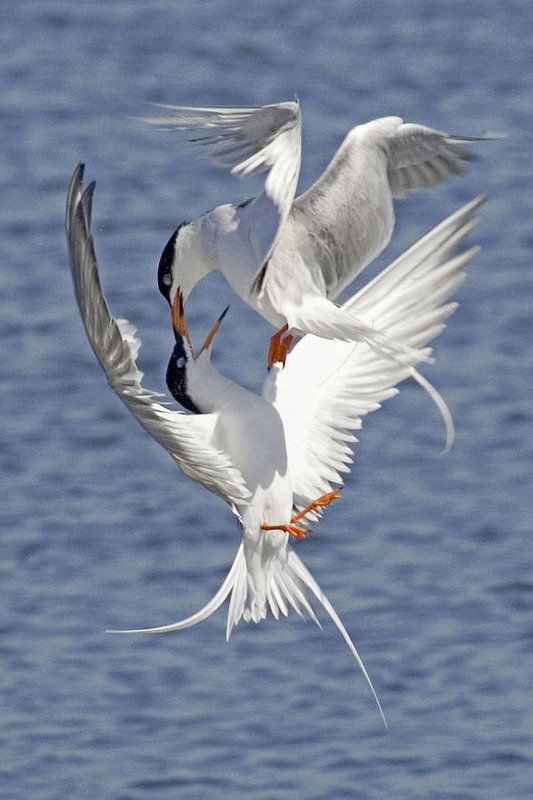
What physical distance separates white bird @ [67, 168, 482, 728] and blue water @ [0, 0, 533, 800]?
2.47m

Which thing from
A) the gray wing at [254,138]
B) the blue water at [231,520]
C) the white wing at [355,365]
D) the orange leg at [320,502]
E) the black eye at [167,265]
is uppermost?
the gray wing at [254,138]

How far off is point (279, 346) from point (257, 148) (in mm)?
538

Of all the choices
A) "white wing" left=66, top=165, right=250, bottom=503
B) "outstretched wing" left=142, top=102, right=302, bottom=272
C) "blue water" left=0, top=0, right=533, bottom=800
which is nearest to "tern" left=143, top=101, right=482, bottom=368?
"outstretched wing" left=142, top=102, right=302, bottom=272

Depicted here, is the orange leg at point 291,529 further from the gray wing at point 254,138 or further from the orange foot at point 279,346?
the gray wing at point 254,138

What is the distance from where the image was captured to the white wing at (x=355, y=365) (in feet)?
22.3

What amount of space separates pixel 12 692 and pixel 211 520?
161 cm

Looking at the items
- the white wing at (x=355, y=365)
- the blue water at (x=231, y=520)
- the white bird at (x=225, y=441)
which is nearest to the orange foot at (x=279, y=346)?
the white bird at (x=225, y=441)

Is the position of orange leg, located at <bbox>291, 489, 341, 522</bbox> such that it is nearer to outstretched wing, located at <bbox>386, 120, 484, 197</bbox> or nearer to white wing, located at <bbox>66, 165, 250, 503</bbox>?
white wing, located at <bbox>66, 165, 250, 503</bbox>

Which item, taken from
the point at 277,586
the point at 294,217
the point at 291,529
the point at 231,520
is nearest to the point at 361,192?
the point at 294,217

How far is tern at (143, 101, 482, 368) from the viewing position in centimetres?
609

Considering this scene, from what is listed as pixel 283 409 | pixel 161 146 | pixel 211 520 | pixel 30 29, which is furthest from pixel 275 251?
pixel 30 29

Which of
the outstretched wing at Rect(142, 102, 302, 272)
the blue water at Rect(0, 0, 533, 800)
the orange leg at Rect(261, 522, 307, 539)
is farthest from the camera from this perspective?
the blue water at Rect(0, 0, 533, 800)

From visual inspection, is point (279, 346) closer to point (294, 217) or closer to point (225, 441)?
point (225, 441)

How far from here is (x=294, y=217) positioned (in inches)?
260
